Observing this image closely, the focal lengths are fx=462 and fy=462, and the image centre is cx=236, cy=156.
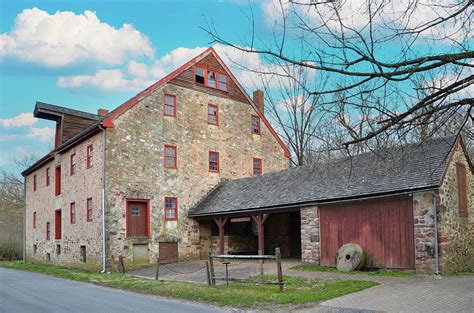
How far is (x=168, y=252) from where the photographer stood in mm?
23438

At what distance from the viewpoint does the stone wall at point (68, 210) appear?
22.3 metres

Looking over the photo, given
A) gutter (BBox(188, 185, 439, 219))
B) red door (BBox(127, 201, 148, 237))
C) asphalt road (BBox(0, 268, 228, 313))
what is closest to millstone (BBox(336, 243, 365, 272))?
gutter (BBox(188, 185, 439, 219))

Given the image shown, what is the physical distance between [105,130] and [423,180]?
14.1 metres

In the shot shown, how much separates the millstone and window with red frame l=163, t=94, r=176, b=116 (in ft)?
39.6

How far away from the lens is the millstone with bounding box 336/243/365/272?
1622 cm

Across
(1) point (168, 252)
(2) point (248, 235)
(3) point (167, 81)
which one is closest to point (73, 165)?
(3) point (167, 81)

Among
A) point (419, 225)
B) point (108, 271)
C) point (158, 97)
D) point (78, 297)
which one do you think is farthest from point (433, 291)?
point (158, 97)

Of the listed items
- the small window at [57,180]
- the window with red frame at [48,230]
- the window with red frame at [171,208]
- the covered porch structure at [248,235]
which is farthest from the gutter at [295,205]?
the window with red frame at [48,230]

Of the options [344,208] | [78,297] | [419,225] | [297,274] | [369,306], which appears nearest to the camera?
[369,306]

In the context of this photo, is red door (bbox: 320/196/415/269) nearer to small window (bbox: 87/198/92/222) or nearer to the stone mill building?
the stone mill building

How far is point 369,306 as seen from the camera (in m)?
10.1

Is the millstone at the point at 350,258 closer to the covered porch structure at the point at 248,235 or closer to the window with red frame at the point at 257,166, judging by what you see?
the covered porch structure at the point at 248,235

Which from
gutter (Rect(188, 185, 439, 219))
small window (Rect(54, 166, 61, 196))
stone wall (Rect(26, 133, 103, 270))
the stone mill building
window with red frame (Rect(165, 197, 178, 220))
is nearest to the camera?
gutter (Rect(188, 185, 439, 219))

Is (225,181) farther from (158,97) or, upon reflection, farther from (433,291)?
(433,291)
